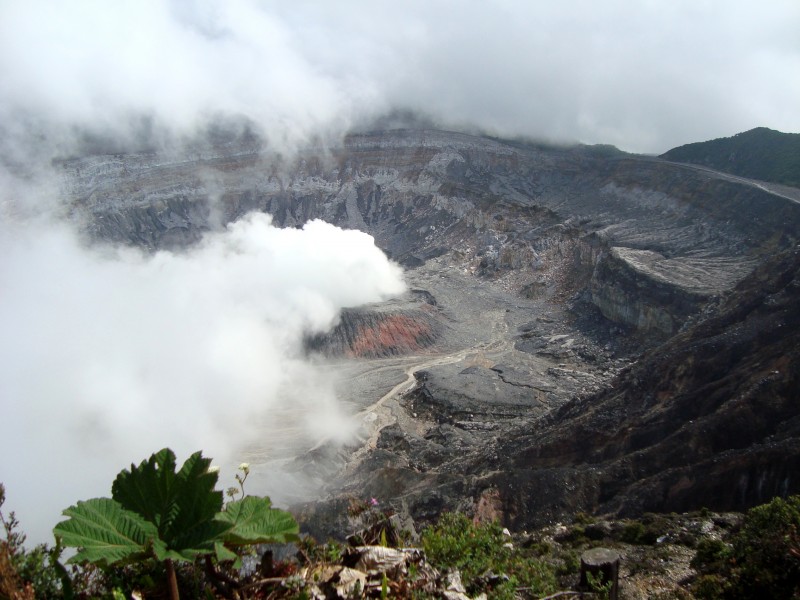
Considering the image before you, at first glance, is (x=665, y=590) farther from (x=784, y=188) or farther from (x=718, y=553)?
(x=784, y=188)

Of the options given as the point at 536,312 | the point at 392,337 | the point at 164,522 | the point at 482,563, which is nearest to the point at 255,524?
the point at 164,522

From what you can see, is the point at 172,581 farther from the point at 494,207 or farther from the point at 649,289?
the point at 494,207

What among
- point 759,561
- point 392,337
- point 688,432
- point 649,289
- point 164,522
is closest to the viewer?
point 164,522

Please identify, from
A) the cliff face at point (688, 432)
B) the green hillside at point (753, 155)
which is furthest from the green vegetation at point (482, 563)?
the green hillside at point (753, 155)

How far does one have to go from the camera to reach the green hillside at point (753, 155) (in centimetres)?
8375

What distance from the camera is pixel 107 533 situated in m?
4.96

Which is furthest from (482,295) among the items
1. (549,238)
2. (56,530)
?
(56,530)

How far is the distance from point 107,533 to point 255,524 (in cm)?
127

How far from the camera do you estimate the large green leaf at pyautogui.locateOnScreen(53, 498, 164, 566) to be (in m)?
4.75

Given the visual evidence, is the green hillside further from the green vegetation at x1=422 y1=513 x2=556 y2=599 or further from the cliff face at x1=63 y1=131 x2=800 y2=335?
the green vegetation at x1=422 y1=513 x2=556 y2=599

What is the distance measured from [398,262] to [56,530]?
299ft

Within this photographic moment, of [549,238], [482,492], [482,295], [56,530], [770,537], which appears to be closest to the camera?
[56,530]

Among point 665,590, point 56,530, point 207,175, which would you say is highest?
point 207,175

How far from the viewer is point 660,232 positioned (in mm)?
71000
